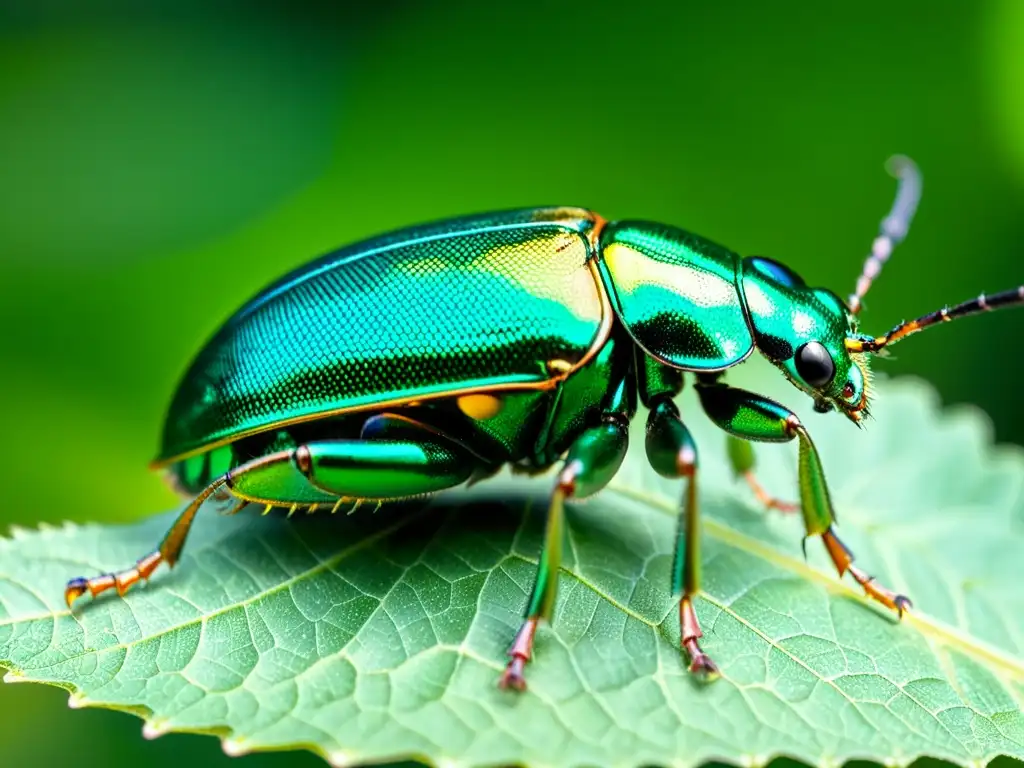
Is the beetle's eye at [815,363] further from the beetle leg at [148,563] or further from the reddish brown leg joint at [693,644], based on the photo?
the beetle leg at [148,563]

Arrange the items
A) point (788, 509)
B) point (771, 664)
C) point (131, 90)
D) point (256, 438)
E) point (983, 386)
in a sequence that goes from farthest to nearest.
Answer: point (131, 90) → point (983, 386) → point (788, 509) → point (256, 438) → point (771, 664)

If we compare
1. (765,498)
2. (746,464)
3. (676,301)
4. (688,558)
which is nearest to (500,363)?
(676,301)

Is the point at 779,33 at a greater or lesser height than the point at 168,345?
greater

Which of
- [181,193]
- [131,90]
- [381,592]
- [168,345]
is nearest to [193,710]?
[381,592]

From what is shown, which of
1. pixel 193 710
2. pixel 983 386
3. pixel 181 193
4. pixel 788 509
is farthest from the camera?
pixel 181 193

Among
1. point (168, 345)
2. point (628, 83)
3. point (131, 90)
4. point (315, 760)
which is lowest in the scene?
point (315, 760)

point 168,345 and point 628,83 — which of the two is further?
point 628,83

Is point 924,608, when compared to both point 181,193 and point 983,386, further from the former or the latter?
point 181,193

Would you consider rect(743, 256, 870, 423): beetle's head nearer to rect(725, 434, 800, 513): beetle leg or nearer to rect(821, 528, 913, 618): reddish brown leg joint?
rect(821, 528, 913, 618): reddish brown leg joint
